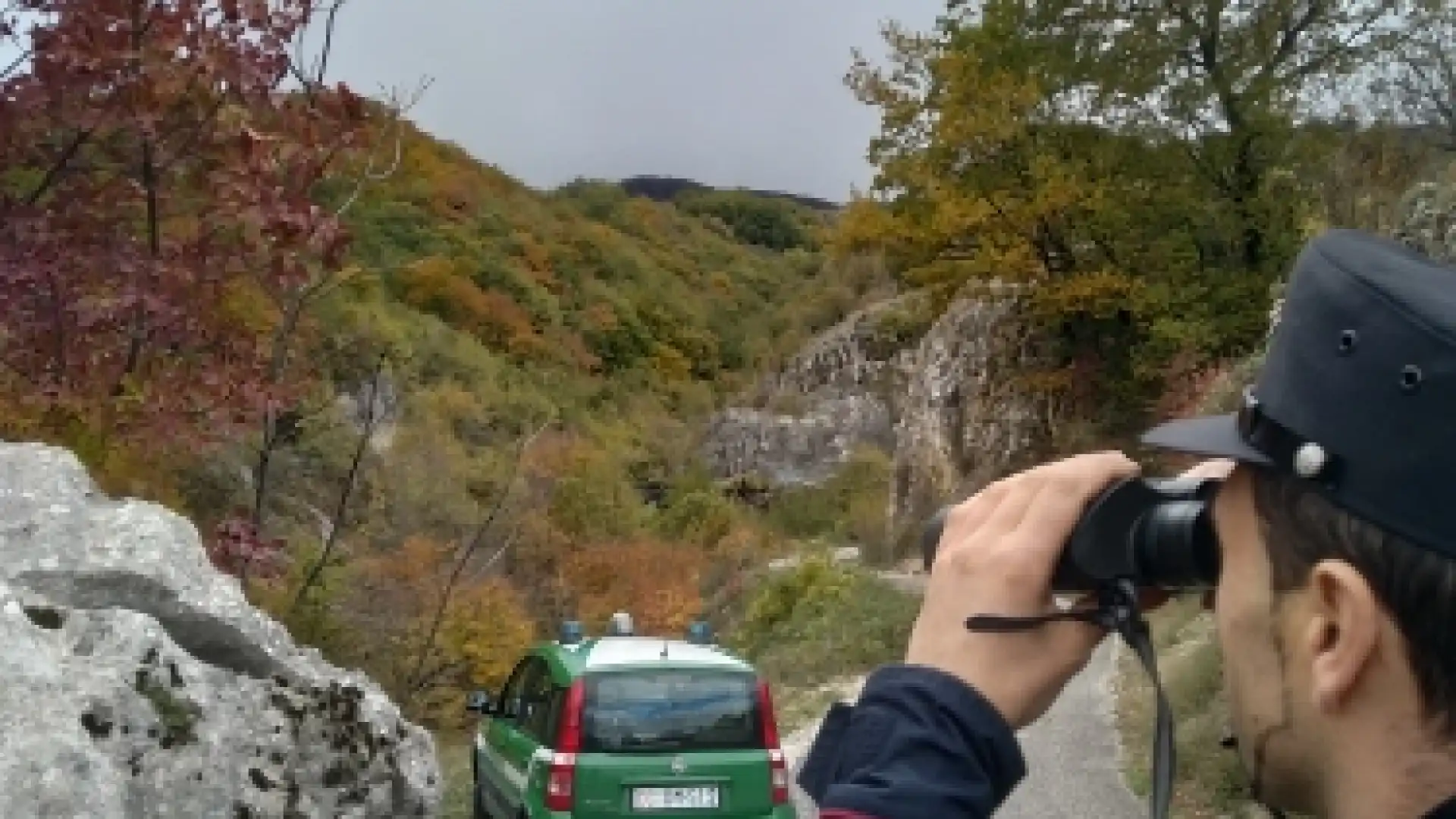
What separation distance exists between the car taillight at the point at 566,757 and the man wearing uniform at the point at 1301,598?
7440 millimetres

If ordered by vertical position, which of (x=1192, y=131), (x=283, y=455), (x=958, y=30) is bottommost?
(x=283, y=455)

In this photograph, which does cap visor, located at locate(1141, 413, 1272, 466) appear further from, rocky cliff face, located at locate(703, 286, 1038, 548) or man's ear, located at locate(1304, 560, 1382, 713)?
rocky cliff face, located at locate(703, 286, 1038, 548)

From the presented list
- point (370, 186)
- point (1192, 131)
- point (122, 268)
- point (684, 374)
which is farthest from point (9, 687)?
point (684, 374)

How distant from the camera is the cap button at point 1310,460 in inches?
43.5

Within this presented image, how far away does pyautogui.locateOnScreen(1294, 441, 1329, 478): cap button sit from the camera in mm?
1104

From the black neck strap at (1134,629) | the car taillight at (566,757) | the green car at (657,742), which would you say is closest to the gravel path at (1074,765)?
the green car at (657,742)

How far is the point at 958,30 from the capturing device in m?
22.3

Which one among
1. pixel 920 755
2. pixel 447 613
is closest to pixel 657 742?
pixel 447 613

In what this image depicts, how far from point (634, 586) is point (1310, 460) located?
778 inches

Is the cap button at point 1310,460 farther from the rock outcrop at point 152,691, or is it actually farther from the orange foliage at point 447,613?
the orange foliage at point 447,613

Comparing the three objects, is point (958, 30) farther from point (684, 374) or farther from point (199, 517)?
point (684, 374)

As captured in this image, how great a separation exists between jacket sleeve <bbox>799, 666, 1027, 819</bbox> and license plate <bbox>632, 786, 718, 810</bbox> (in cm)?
743

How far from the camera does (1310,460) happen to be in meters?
1.11

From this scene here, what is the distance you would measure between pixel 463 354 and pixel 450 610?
26.1 metres
